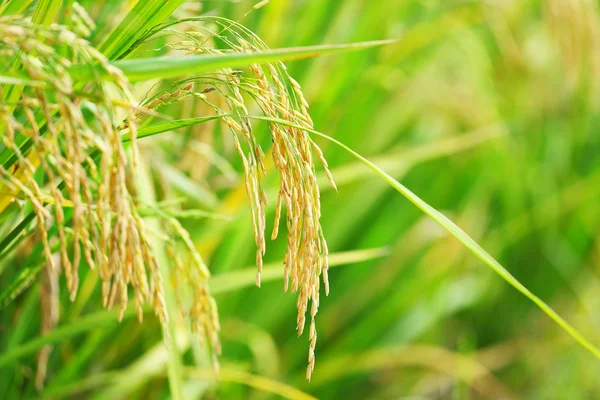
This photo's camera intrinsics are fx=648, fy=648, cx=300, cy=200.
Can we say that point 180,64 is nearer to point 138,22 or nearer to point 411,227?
point 138,22

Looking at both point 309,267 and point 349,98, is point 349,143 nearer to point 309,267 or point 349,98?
point 349,98

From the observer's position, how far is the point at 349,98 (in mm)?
1762

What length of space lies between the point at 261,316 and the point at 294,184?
3.58 feet

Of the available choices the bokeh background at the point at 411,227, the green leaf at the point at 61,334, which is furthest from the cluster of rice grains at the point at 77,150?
the bokeh background at the point at 411,227

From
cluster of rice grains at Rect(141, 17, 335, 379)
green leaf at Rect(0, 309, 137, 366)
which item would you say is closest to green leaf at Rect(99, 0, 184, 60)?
cluster of rice grains at Rect(141, 17, 335, 379)

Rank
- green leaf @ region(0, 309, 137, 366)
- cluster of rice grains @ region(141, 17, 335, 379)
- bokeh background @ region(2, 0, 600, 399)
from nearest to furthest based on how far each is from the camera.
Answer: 1. cluster of rice grains @ region(141, 17, 335, 379)
2. green leaf @ region(0, 309, 137, 366)
3. bokeh background @ region(2, 0, 600, 399)

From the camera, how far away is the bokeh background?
1.37 meters

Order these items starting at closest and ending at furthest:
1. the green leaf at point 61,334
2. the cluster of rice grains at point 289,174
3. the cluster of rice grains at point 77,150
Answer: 1. the cluster of rice grains at point 77,150
2. the cluster of rice grains at point 289,174
3. the green leaf at point 61,334

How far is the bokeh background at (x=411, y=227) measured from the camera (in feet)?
4.50

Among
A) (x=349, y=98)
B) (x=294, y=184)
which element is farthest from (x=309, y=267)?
(x=349, y=98)

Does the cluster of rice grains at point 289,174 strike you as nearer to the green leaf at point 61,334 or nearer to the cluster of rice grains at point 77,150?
the cluster of rice grains at point 77,150

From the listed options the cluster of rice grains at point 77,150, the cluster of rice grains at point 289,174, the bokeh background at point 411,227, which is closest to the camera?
the cluster of rice grains at point 77,150

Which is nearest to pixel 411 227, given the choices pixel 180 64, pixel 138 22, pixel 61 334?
pixel 61 334

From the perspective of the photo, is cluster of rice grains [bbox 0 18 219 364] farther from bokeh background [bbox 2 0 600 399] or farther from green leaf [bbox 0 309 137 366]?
bokeh background [bbox 2 0 600 399]
